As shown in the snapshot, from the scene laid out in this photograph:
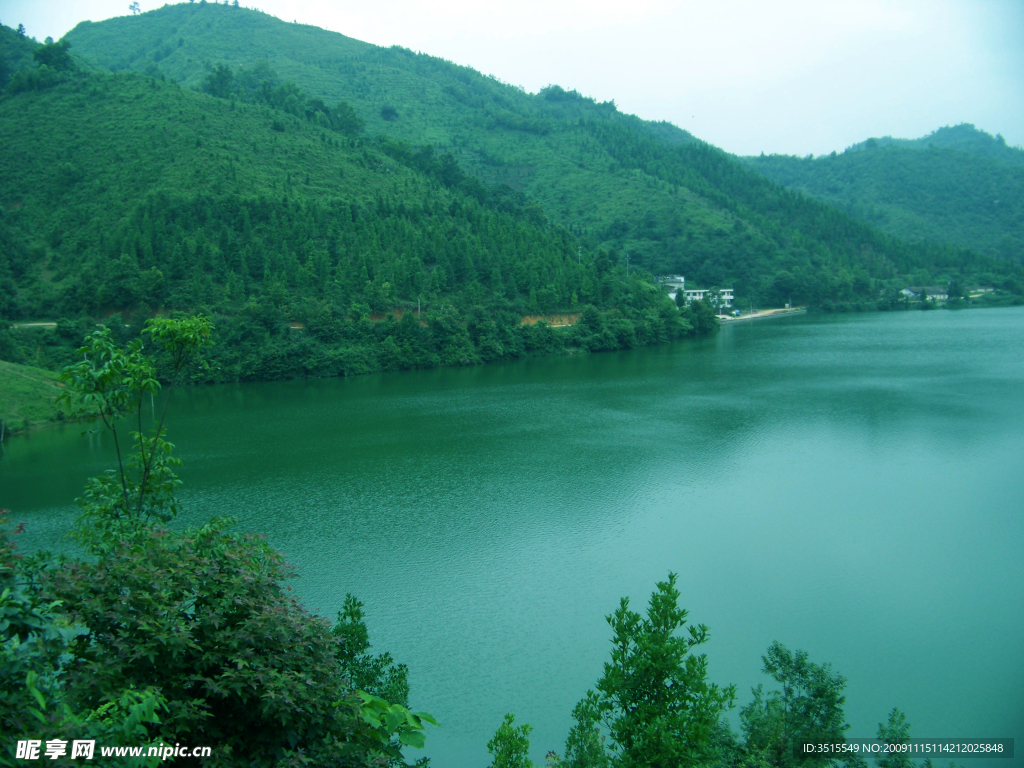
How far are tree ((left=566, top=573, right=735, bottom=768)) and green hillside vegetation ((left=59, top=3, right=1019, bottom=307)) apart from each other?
175ft

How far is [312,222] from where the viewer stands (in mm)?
38719

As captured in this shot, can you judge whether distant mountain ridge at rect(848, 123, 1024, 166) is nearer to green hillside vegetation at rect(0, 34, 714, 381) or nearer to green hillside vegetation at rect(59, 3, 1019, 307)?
green hillside vegetation at rect(59, 3, 1019, 307)

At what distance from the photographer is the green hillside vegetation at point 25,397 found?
2178cm

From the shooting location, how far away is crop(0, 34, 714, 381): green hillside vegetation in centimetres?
3225

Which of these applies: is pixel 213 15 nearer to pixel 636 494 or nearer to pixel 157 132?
pixel 157 132

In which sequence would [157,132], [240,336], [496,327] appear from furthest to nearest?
1. [157,132]
2. [496,327]
3. [240,336]

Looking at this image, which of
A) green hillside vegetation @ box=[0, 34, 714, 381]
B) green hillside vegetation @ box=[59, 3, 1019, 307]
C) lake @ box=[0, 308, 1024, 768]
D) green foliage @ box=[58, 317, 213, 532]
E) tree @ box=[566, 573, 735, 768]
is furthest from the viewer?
green hillside vegetation @ box=[59, 3, 1019, 307]

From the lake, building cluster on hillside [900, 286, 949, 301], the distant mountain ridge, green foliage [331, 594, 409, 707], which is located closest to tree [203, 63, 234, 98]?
the lake

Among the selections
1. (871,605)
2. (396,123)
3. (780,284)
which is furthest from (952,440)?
(396,123)

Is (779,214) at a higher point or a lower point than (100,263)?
higher

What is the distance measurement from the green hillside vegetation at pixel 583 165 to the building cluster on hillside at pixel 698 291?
1.47 meters

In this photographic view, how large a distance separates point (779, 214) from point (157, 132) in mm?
54769

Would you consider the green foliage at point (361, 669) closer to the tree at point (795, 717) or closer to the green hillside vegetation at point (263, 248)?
the tree at point (795, 717)

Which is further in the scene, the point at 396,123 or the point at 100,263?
the point at 396,123
